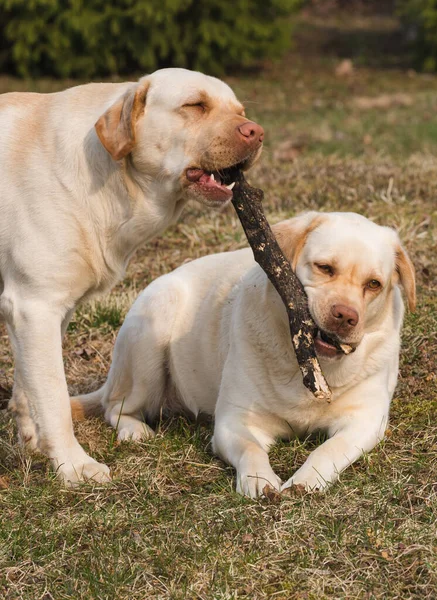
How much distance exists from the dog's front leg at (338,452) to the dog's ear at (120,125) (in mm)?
1425

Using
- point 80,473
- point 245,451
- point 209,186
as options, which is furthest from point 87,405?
point 209,186

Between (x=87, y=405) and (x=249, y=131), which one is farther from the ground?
(x=249, y=131)

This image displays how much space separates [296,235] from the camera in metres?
3.85

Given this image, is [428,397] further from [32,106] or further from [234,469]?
[32,106]

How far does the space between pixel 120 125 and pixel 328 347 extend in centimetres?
121

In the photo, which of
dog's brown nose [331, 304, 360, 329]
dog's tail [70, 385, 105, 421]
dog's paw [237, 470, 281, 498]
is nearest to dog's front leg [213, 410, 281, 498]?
dog's paw [237, 470, 281, 498]

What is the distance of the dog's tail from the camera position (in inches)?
180

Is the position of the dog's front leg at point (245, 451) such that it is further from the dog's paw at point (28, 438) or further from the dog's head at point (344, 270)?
the dog's paw at point (28, 438)

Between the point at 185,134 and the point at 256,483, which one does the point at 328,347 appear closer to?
the point at 256,483

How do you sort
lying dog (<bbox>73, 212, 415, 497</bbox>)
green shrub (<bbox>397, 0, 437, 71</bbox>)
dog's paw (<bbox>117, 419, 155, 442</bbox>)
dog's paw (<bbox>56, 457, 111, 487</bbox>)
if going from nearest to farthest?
lying dog (<bbox>73, 212, 415, 497</bbox>)
dog's paw (<bbox>56, 457, 111, 487</bbox>)
dog's paw (<bbox>117, 419, 155, 442</bbox>)
green shrub (<bbox>397, 0, 437, 71</bbox>)

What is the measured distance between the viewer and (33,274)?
12.0 ft

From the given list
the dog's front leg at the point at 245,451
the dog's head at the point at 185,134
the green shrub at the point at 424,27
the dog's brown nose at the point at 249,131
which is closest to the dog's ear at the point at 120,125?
the dog's head at the point at 185,134

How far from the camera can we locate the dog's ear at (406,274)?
3910 mm

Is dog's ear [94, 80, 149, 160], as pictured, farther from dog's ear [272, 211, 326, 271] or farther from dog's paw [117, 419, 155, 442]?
dog's paw [117, 419, 155, 442]
